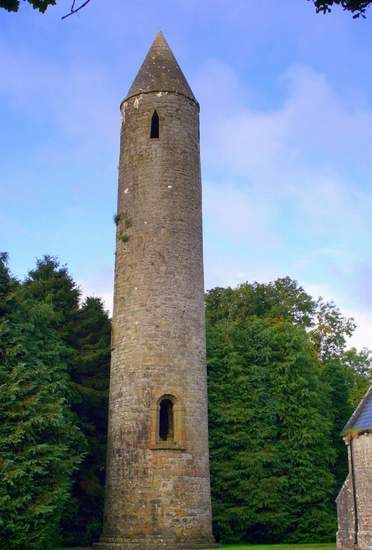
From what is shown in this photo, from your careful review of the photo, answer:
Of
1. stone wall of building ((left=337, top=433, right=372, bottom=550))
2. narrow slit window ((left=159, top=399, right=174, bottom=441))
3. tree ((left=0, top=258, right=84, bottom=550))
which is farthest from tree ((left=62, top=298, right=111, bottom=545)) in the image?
stone wall of building ((left=337, top=433, right=372, bottom=550))

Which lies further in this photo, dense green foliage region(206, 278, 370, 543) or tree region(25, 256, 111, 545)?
dense green foliage region(206, 278, 370, 543)

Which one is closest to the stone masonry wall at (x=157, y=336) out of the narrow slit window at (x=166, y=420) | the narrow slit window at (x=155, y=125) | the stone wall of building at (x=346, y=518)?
the narrow slit window at (x=155, y=125)

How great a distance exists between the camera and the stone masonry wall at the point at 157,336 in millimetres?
21047

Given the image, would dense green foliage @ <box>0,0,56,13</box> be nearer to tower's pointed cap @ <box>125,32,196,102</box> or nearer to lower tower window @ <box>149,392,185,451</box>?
lower tower window @ <box>149,392,185,451</box>

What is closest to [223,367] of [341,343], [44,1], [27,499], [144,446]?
[144,446]

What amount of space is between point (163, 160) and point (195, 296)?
494cm

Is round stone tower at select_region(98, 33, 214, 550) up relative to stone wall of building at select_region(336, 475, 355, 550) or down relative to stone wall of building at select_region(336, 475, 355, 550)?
up

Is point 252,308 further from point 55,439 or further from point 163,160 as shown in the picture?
point 55,439

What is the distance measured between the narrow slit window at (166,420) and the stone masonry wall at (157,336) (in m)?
0.51

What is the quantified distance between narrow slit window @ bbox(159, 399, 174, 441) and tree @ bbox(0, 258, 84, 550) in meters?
2.81

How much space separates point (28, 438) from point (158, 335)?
5564 mm

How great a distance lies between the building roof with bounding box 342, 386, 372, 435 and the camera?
20.5 metres

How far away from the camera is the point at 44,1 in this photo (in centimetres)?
637

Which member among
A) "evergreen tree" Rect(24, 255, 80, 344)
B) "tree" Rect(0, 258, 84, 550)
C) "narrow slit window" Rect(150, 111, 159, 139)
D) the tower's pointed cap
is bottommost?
"tree" Rect(0, 258, 84, 550)
